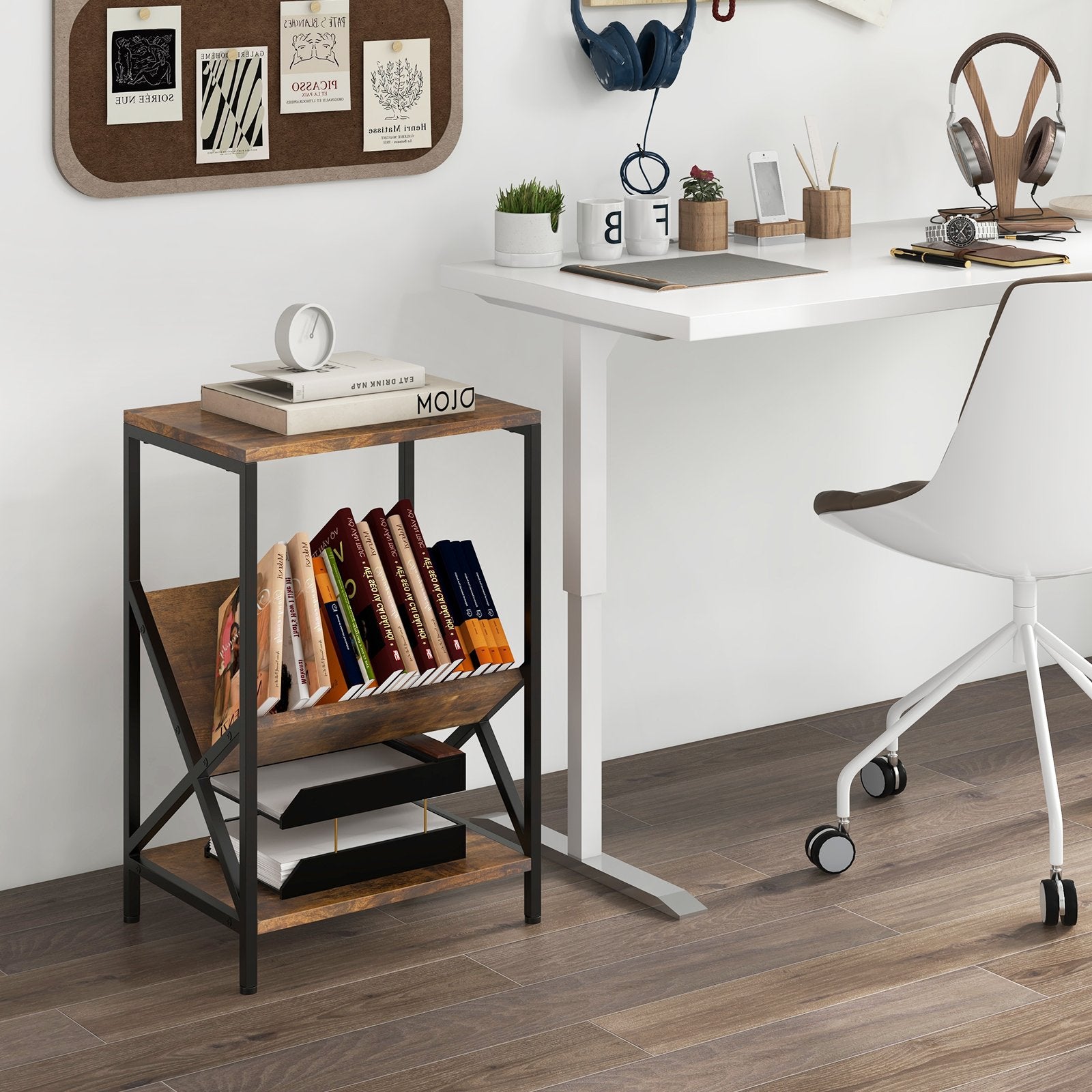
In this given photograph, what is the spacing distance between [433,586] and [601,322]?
1.51 ft

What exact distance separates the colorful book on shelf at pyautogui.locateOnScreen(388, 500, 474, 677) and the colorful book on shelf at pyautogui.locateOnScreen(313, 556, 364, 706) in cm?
14

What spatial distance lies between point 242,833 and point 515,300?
938 mm

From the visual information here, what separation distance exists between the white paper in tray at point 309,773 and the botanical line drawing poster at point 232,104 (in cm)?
94

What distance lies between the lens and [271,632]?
2.42 meters

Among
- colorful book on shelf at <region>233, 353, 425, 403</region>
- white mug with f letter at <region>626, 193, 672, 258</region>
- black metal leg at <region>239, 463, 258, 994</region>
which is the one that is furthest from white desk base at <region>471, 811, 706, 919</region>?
white mug with f letter at <region>626, 193, 672, 258</region>

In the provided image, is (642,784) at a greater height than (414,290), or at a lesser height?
lesser

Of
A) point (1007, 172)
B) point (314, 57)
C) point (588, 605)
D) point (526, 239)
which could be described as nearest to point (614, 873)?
point (588, 605)

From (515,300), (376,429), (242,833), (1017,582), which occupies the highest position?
(515,300)

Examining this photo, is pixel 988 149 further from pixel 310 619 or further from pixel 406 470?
pixel 310 619

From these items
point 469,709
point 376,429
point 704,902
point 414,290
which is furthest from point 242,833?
point 414,290

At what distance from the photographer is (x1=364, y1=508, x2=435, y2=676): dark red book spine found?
99.2 inches

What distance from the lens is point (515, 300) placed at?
2.77 m

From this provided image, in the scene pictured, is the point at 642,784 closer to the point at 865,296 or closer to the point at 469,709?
the point at 469,709

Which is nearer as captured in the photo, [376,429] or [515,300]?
[376,429]
